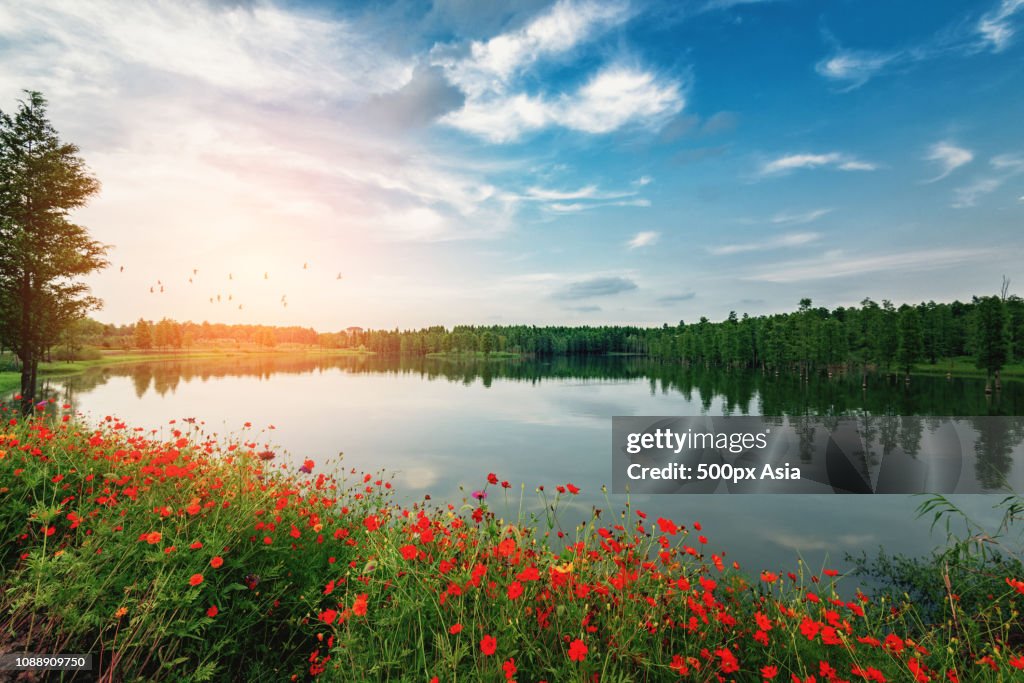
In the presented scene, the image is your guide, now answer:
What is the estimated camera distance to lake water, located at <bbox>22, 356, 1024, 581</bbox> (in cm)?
1491

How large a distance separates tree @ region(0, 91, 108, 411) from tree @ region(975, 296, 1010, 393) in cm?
7645

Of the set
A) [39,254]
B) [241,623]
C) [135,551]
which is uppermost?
[39,254]

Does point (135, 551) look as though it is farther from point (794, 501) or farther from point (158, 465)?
point (794, 501)

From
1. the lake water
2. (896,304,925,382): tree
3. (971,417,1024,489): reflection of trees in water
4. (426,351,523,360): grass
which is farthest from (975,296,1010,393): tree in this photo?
(426,351,523,360): grass

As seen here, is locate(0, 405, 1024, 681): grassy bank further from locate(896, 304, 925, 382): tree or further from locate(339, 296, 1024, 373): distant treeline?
locate(896, 304, 925, 382): tree

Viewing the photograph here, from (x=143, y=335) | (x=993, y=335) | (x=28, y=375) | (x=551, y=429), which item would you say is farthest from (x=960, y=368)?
(x=143, y=335)

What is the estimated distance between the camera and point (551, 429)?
31.4 meters

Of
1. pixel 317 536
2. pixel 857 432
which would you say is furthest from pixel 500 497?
pixel 857 432

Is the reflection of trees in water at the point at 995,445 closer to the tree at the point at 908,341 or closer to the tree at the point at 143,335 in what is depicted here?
the tree at the point at 908,341

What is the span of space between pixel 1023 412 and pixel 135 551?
183ft

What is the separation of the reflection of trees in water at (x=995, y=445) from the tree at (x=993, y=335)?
2260 centimetres

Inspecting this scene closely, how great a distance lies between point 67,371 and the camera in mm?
65688

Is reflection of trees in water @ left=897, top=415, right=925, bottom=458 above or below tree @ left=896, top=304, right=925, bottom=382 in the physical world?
below

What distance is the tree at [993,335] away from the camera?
52.6 metres
